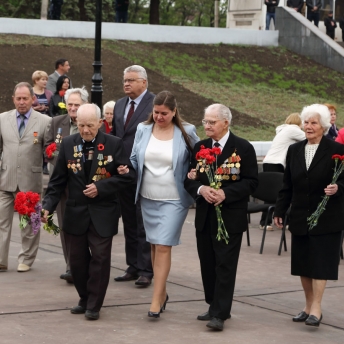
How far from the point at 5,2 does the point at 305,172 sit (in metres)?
38.9

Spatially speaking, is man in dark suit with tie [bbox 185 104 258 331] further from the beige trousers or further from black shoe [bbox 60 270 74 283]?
the beige trousers

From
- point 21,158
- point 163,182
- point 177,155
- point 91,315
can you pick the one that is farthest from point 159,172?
point 21,158

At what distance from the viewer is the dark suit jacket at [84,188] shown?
7.48 meters

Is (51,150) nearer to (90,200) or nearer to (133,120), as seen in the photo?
(133,120)

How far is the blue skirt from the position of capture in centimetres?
753

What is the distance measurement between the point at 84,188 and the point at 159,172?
0.64 metres

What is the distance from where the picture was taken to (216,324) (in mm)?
7102

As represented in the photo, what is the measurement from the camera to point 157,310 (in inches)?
293

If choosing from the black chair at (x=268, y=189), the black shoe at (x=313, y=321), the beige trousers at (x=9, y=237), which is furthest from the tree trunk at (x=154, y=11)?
the black shoe at (x=313, y=321)

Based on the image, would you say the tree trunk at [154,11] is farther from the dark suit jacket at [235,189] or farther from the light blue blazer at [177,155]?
the dark suit jacket at [235,189]

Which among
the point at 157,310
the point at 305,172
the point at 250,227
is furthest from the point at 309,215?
the point at 250,227

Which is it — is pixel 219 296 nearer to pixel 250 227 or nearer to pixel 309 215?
pixel 309 215

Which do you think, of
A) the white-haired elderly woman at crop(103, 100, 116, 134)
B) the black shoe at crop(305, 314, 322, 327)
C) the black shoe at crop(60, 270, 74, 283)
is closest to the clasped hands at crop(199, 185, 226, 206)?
the black shoe at crop(305, 314, 322, 327)

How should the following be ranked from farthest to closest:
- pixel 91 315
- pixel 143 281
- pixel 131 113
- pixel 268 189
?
1. pixel 268 189
2. pixel 131 113
3. pixel 143 281
4. pixel 91 315
